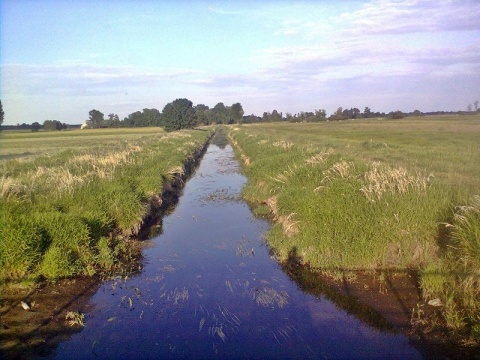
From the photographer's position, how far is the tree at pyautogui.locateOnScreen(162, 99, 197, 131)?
75375mm

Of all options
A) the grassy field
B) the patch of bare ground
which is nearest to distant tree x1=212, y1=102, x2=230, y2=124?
the grassy field

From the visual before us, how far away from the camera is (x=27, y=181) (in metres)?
12.2

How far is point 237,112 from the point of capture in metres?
138

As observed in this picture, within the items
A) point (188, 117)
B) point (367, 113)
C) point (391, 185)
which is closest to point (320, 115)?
point (367, 113)

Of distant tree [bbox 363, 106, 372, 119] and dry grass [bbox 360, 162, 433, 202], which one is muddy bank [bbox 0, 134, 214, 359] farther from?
distant tree [bbox 363, 106, 372, 119]

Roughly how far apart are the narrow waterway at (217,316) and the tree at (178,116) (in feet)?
218

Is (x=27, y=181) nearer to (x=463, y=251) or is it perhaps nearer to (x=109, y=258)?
(x=109, y=258)

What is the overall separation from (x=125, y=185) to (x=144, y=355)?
826cm

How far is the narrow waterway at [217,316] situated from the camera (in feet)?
19.4

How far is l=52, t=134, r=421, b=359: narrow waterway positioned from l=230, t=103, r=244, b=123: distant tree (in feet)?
426

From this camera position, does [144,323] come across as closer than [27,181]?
Yes

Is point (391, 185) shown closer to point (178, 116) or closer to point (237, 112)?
point (178, 116)

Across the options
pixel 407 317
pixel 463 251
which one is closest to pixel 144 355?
pixel 407 317

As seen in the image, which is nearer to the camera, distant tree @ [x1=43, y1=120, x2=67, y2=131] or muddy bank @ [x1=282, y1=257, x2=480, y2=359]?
muddy bank @ [x1=282, y1=257, x2=480, y2=359]
